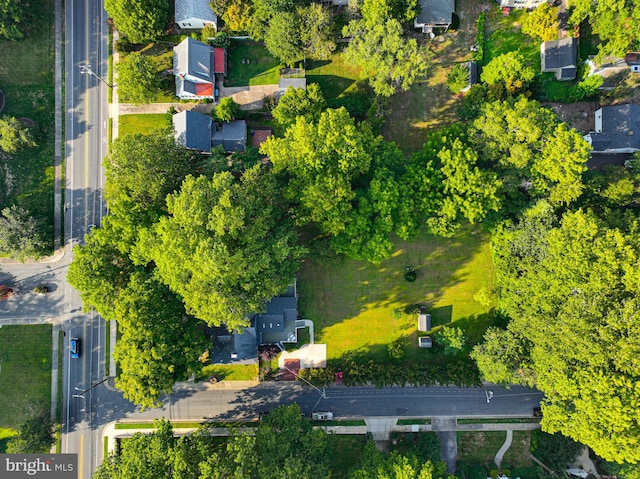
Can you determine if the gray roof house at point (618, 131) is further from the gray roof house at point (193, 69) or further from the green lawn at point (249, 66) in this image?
the gray roof house at point (193, 69)

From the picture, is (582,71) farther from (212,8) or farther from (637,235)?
(212,8)

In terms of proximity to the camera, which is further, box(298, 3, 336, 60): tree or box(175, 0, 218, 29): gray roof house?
box(175, 0, 218, 29): gray roof house

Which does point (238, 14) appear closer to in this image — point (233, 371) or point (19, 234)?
point (19, 234)

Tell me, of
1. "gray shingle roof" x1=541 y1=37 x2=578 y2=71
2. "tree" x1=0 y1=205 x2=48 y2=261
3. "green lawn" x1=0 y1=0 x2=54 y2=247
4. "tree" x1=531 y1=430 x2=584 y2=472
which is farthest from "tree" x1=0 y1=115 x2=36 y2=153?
"tree" x1=531 y1=430 x2=584 y2=472

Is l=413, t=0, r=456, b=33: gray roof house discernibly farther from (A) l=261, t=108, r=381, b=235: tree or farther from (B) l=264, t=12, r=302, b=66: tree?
(A) l=261, t=108, r=381, b=235: tree

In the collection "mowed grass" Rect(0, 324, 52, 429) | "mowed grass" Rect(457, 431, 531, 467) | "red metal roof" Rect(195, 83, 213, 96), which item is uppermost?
"red metal roof" Rect(195, 83, 213, 96)

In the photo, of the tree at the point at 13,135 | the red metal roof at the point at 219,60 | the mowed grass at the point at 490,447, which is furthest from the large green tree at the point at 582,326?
the tree at the point at 13,135
